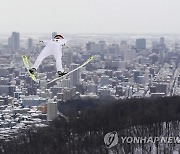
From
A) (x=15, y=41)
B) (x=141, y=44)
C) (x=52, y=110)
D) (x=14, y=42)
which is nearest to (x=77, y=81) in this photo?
(x=52, y=110)

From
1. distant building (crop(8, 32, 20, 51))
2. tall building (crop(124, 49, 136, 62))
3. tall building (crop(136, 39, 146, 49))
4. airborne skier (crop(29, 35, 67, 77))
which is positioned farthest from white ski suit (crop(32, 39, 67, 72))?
tall building (crop(136, 39, 146, 49))

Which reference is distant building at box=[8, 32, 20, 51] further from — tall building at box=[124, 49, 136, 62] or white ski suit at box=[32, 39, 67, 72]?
white ski suit at box=[32, 39, 67, 72]

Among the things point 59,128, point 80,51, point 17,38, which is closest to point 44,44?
point 59,128

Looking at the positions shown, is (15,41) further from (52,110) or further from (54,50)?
(54,50)

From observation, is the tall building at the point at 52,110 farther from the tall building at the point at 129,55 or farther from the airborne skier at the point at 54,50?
the tall building at the point at 129,55

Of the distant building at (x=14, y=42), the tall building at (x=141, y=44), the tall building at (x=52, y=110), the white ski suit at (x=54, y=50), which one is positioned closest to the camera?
the white ski suit at (x=54, y=50)

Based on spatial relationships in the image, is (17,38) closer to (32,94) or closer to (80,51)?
(80,51)

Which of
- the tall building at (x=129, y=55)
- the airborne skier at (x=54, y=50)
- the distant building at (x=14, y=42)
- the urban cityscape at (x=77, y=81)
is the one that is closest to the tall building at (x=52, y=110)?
the urban cityscape at (x=77, y=81)

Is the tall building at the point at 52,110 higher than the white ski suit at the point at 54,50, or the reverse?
the white ski suit at the point at 54,50
